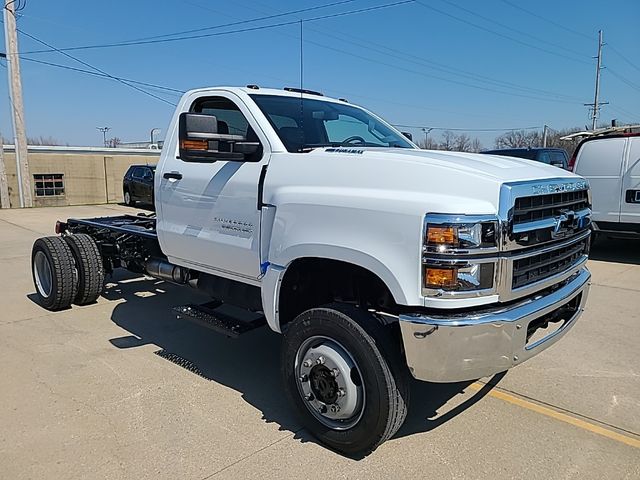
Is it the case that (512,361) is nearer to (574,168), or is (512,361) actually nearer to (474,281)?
(474,281)

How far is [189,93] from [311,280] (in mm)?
2103

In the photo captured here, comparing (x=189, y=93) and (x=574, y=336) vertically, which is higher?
(x=189, y=93)

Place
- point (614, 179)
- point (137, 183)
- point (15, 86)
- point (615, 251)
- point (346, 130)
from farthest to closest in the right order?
point (137, 183) → point (15, 86) → point (615, 251) → point (614, 179) → point (346, 130)

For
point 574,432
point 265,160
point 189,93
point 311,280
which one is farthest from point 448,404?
point 189,93

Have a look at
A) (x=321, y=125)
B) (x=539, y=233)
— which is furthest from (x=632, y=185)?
(x=539, y=233)

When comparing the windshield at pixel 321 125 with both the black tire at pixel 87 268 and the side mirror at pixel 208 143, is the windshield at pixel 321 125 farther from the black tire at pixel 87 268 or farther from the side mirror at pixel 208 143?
the black tire at pixel 87 268

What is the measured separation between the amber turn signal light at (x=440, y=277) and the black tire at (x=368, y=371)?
47 cm

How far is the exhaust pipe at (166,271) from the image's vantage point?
15.9 feet

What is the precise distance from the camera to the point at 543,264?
305 cm

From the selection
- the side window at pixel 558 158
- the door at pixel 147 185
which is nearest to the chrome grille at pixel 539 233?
the side window at pixel 558 158

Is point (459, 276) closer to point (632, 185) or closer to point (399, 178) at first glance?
point (399, 178)

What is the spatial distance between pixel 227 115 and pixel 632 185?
7.80 m

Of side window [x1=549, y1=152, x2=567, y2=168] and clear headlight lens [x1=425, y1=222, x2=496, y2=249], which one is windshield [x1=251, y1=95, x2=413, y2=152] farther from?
side window [x1=549, y1=152, x2=567, y2=168]

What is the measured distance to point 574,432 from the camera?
3410mm
